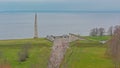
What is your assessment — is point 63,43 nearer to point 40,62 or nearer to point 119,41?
point 40,62

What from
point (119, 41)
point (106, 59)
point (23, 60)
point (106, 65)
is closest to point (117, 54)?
point (119, 41)

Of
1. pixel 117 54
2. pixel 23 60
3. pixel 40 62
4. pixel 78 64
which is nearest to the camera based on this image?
pixel 40 62

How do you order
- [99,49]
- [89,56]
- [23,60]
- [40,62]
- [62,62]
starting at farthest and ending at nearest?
[99,49]
[89,56]
[23,60]
[40,62]
[62,62]

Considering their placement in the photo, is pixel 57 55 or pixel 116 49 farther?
pixel 116 49

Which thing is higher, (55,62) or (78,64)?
(55,62)

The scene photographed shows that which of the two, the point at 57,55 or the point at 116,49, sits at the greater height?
the point at 57,55

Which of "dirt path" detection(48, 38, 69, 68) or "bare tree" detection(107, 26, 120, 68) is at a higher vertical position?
"dirt path" detection(48, 38, 69, 68)

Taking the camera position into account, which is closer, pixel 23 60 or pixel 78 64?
pixel 78 64

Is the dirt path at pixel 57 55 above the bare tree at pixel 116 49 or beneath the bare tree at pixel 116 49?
above

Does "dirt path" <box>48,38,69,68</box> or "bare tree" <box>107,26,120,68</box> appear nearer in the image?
"dirt path" <box>48,38,69,68</box>

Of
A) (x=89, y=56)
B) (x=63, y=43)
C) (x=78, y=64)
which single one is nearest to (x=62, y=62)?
(x=63, y=43)

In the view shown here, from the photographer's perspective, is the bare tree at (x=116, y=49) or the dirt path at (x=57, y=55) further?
the bare tree at (x=116, y=49)
